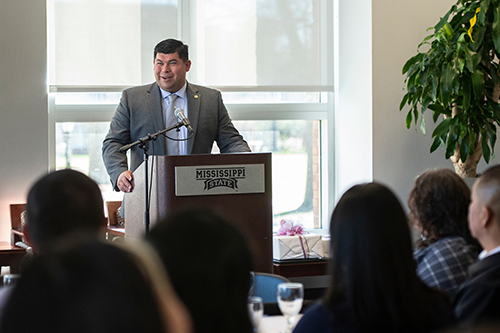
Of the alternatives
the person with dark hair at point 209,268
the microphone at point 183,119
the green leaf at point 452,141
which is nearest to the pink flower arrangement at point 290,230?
the green leaf at point 452,141

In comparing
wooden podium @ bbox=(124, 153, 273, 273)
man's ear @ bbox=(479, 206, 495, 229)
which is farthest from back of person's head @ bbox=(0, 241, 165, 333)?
wooden podium @ bbox=(124, 153, 273, 273)

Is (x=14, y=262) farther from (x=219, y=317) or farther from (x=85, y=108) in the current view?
(x=219, y=317)

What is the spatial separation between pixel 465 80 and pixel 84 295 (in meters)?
4.01

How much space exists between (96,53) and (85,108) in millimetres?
471

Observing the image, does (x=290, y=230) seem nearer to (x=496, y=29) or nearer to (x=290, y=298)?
(x=496, y=29)

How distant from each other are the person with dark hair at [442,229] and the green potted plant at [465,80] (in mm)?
2130

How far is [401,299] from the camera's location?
1293 mm

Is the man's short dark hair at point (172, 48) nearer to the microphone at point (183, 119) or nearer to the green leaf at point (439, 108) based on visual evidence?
the microphone at point (183, 119)

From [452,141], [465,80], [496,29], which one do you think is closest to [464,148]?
[452,141]

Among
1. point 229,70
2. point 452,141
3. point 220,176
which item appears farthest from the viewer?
point 229,70

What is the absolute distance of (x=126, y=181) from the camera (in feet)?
10.4

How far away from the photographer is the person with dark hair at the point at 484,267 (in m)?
1.48

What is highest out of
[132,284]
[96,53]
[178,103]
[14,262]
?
[96,53]

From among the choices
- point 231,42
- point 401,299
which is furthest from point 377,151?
point 401,299
